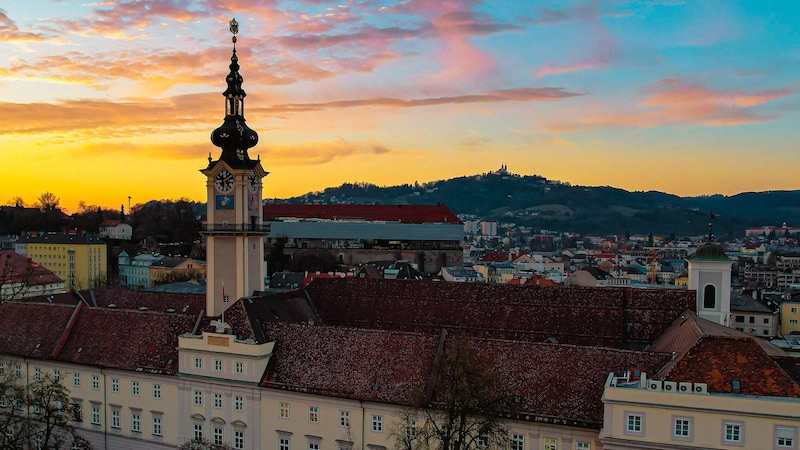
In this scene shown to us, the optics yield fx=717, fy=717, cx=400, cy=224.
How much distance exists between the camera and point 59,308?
1822 inches

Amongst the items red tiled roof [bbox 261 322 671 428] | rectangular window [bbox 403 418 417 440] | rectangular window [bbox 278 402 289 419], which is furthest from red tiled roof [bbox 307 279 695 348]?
rectangular window [bbox 403 418 417 440]

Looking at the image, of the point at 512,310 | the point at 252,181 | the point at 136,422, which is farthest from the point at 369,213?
the point at 136,422

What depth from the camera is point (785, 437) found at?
27.6 m

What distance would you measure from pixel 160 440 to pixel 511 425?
2024 centimetres

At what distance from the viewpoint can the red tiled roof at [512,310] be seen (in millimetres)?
39938

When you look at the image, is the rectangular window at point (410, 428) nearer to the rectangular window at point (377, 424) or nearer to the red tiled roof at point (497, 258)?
the rectangular window at point (377, 424)

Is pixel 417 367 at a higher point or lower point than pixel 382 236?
lower

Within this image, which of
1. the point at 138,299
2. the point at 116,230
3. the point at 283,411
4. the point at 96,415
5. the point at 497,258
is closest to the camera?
the point at 283,411

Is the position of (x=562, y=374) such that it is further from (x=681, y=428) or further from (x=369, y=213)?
(x=369, y=213)

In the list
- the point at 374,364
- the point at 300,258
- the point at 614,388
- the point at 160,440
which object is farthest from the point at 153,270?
the point at 614,388

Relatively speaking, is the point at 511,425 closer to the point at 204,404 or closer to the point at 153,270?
the point at 204,404

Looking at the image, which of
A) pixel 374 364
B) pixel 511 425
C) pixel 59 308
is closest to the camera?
pixel 511 425

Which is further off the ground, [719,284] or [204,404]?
[719,284]

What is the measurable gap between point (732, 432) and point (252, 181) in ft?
104
